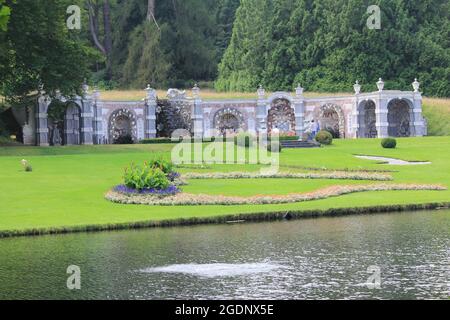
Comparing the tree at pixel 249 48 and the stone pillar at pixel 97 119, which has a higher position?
the tree at pixel 249 48

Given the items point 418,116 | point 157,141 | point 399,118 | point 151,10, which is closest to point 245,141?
point 157,141

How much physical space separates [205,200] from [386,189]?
30.8ft

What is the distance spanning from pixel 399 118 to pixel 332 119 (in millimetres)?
6003

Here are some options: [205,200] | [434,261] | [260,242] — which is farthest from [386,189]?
[434,261]

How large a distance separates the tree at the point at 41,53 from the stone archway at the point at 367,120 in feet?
83.7

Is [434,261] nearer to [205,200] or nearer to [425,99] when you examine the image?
[205,200]

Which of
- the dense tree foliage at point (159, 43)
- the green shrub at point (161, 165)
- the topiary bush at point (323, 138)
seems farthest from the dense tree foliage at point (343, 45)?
the green shrub at point (161, 165)

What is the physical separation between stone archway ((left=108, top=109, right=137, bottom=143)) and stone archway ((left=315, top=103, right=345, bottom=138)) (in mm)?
16582

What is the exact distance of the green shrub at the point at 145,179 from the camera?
34781 mm

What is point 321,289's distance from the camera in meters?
18.4

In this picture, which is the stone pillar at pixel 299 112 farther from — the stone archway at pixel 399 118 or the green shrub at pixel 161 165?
the green shrub at pixel 161 165

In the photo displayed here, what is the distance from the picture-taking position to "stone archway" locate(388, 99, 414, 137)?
74.1 meters
